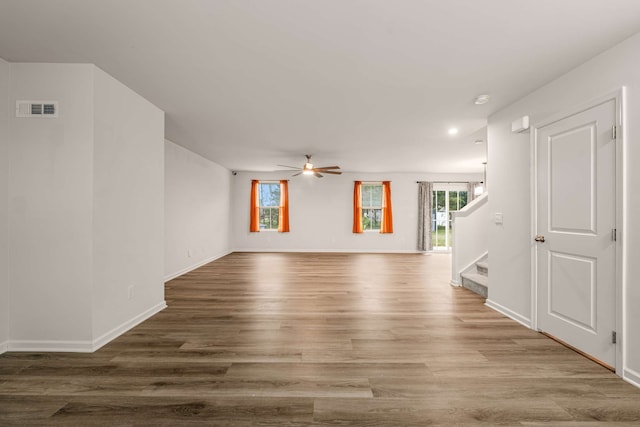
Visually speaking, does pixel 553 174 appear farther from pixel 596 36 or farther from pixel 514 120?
A: pixel 596 36

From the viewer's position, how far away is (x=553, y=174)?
2.62 meters

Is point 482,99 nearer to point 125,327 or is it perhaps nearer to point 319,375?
point 319,375

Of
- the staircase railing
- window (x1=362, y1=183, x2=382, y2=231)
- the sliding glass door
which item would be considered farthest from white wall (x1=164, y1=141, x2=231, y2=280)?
the sliding glass door

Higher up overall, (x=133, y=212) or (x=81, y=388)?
(x=133, y=212)

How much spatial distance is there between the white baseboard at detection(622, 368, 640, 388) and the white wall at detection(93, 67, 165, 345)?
4.17 meters

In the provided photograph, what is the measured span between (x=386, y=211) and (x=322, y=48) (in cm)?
700

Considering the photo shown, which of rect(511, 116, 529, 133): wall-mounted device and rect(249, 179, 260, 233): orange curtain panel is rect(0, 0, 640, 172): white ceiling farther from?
rect(249, 179, 260, 233): orange curtain panel

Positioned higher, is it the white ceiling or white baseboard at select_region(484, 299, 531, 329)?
the white ceiling

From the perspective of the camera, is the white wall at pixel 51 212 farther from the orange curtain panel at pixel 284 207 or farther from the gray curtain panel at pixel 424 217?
the gray curtain panel at pixel 424 217

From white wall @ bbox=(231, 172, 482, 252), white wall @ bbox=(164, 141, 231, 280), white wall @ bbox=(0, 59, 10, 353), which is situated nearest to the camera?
white wall @ bbox=(0, 59, 10, 353)

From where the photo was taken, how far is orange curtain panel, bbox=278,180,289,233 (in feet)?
28.5

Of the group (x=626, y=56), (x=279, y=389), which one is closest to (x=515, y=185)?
(x=626, y=56)

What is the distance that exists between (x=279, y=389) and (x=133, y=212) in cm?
233

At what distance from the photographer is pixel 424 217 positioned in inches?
341
